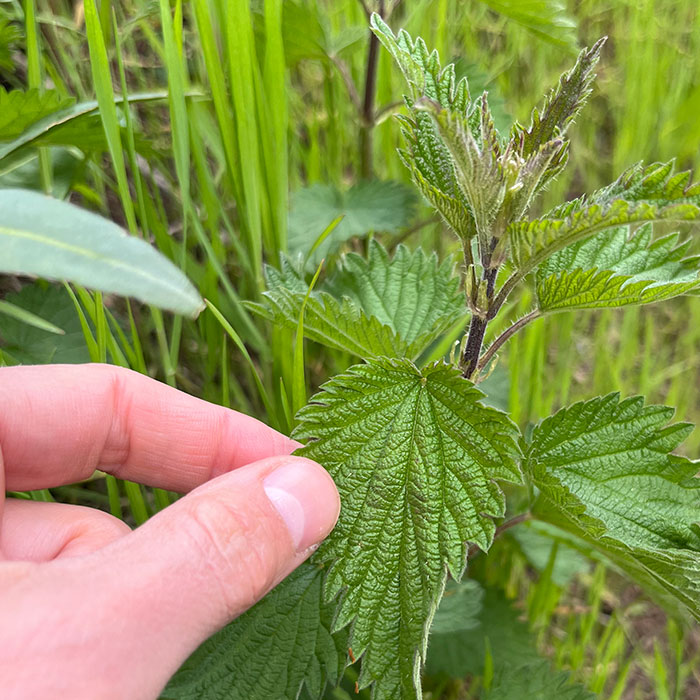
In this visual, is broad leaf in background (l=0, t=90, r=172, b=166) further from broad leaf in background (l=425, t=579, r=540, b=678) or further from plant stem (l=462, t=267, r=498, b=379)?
broad leaf in background (l=425, t=579, r=540, b=678)

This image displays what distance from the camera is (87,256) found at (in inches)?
20.6

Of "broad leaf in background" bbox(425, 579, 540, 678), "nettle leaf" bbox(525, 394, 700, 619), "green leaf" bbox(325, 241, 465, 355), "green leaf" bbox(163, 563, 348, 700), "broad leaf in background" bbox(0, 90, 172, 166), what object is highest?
"broad leaf in background" bbox(0, 90, 172, 166)

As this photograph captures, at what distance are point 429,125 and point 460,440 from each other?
43cm

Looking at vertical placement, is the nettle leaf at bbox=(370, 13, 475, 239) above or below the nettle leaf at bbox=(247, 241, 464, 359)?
above

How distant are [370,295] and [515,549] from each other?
2.25ft

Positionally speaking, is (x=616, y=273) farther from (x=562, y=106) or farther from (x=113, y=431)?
(x=113, y=431)

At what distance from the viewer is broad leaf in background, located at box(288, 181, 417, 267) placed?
1.53m

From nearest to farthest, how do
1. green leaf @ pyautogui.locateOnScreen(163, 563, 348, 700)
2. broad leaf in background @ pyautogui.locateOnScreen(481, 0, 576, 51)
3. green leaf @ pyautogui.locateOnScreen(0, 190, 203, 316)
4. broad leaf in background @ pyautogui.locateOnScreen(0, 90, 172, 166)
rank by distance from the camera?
green leaf @ pyautogui.locateOnScreen(0, 190, 203, 316)
green leaf @ pyautogui.locateOnScreen(163, 563, 348, 700)
broad leaf in background @ pyautogui.locateOnScreen(0, 90, 172, 166)
broad leaf in background @ pyautogui.locateOnScreen(481, 0, 576, 51)

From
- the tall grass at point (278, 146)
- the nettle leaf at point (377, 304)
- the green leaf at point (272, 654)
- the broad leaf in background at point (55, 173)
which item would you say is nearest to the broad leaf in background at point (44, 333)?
the tall grass at point (278, 146)

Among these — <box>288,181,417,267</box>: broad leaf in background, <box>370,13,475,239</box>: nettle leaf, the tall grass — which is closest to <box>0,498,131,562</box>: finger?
the tall grass

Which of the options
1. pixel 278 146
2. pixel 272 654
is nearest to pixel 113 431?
pixel 272 654

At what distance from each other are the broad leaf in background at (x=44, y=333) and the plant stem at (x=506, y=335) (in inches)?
31.8

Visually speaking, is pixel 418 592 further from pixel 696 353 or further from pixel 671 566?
pixel 696 353

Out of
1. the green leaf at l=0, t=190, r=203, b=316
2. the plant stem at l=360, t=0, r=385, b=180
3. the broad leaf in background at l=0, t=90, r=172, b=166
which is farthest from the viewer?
the plant stem at l=360, t=0, r=385, b=180
